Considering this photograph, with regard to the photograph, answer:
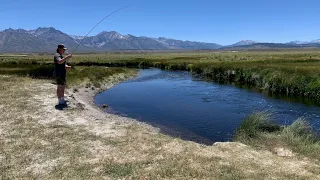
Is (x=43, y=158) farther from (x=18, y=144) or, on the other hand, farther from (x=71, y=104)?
(x=71, y=104)

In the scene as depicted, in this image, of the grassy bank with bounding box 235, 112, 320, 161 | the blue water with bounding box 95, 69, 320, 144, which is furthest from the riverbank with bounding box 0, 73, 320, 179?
the blue water with bounding box 95, 69, 320, 144

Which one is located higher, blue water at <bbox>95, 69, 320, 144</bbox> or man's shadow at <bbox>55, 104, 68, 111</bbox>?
man's shadow at <bbox>55, 104, 68, 111</bbox>

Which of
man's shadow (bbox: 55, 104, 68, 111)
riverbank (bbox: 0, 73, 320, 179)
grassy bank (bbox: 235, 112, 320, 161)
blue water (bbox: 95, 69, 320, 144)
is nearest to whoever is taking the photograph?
riverbank (bbox: 0, 73, 320, 179)

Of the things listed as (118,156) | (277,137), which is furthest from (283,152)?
(118,156)

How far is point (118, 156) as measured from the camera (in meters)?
11.4

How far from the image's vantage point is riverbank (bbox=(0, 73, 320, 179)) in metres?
9.87

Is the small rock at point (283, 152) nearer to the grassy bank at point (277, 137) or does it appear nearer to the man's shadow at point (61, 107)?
the grassy bank at point (277, 137)

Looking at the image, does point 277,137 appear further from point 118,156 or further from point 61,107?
point 61,107

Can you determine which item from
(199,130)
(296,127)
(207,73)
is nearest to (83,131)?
(199,130)

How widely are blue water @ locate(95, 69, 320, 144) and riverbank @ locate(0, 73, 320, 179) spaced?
15.2 feet

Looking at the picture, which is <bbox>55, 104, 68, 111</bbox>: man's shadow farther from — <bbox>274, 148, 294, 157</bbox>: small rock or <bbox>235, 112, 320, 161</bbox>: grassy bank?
<bbox>274, 148, 294, 157</bbox>: small rock

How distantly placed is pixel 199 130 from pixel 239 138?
186 inches

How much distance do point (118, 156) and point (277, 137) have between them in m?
6.91

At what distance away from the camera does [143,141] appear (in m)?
13.2
